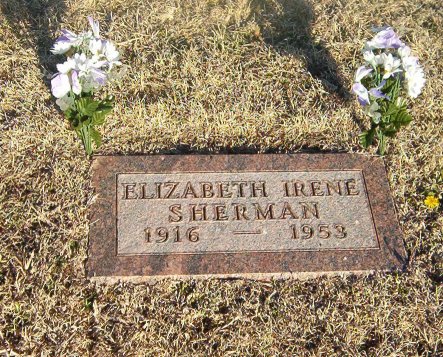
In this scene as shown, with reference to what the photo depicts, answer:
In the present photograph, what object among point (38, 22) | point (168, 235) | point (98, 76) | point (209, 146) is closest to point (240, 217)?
point (168, 235)

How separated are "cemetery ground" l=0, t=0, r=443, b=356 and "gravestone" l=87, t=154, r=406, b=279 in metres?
0.07

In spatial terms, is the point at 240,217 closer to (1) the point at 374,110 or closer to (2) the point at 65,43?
(1) the point at 374,110

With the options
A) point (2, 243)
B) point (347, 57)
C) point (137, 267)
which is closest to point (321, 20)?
point (347, 57)

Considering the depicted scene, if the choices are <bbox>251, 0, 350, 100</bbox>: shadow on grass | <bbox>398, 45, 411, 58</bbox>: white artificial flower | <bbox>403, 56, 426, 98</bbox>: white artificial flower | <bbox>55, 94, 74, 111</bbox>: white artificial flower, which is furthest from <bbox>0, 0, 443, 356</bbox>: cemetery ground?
<bbox>398, 45, 411, 58</bbox>: white artificial flower

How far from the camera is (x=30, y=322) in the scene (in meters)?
2.73

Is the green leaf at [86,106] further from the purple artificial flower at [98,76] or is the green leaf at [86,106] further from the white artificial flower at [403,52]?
the white artificial flower at [403,52]

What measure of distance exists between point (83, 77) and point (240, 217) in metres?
0.93

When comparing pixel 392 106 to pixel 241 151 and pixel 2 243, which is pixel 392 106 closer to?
pixel 241 151

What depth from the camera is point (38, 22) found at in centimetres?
399

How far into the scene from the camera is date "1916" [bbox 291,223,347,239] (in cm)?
304

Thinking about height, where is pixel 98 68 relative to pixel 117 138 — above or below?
above

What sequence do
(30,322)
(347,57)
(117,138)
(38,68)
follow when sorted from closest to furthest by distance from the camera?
(30,322), (117,138), (38,68), (347,57)

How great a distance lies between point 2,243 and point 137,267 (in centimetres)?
59

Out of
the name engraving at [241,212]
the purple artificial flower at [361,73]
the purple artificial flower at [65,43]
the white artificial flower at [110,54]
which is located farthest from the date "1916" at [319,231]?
the purple artificial flower at [65,43]
